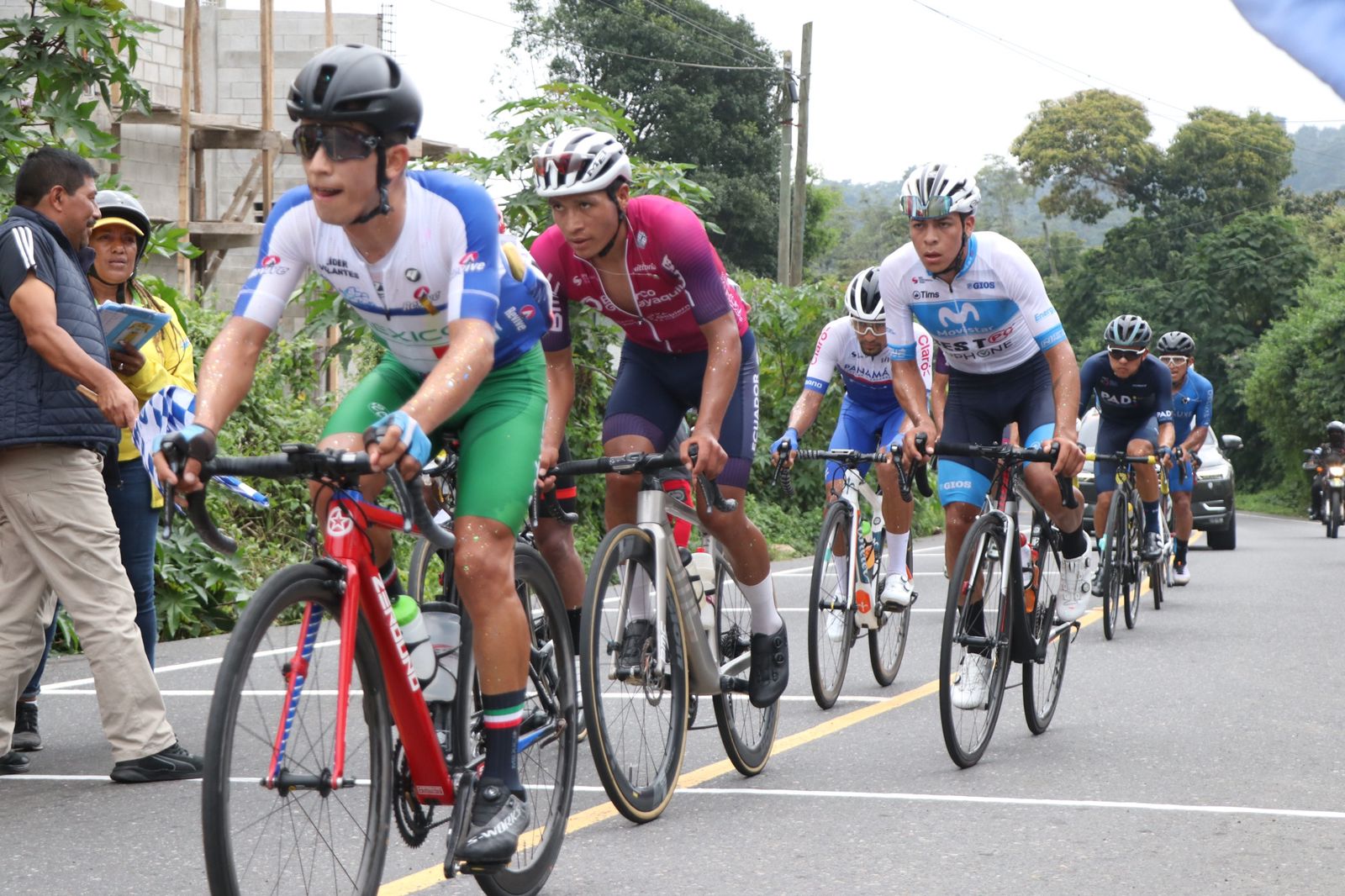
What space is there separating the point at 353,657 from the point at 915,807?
262 cm

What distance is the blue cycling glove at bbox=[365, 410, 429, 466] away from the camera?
135 inches

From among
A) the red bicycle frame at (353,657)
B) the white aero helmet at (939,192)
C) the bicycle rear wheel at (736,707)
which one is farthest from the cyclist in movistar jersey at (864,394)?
the red bicycle frame at (353,657)

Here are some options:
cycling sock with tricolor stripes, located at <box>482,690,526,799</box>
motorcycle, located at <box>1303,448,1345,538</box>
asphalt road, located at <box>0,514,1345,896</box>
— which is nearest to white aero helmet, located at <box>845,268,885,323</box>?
asphalt road, located at <box>0,514,1345,896</box>

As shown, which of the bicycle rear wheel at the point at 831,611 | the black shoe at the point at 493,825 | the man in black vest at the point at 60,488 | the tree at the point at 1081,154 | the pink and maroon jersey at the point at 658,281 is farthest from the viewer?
the tree at the point at 1081,154

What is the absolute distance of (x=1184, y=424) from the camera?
15531 mm

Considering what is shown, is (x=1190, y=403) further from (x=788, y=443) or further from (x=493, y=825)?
(x=493, y=825)

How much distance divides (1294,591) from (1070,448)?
8.91 m

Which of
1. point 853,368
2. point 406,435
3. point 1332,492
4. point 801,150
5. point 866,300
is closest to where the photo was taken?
point 406,435

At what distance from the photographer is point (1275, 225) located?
160 feet

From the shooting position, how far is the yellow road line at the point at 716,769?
14.9 feet

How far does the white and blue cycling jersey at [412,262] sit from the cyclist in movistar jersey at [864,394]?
4.71m

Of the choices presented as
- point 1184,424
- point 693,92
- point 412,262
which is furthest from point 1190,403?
point 693,92

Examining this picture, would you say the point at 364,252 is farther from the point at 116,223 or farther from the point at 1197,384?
the point at 1197,384

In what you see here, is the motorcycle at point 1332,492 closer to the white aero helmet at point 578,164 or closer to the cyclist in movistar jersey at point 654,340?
the cyclist in movistar jersey at point 654,340
